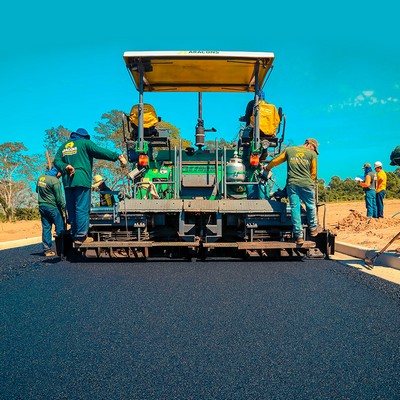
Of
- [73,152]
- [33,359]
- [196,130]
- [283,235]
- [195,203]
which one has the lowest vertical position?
[33,359]

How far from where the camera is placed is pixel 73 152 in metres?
5.50

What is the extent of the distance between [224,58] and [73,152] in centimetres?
281

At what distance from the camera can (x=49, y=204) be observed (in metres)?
6.73

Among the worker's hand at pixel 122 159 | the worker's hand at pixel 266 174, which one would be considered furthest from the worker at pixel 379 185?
the worker's hand at pixel 122 159

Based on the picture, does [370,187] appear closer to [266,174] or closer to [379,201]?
[379,201]

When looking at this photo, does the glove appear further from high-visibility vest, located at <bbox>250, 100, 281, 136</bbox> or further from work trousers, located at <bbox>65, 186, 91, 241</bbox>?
work trousers, located at <bbox>65, 186, 91, 241</bbox>

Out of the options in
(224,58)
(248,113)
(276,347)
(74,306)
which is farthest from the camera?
(248,113)

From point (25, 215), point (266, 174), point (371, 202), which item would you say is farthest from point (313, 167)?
point (25, 215)

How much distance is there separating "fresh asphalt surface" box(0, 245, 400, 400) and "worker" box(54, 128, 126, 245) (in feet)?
3.59

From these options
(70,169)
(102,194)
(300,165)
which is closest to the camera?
(70,169)

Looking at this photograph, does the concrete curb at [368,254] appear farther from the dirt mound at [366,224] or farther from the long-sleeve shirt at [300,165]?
the dirt mound at [366,224]

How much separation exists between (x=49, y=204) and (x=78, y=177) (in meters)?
1.70

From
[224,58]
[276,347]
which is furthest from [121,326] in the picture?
[224,58]

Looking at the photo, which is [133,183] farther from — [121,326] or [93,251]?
[121,326]
